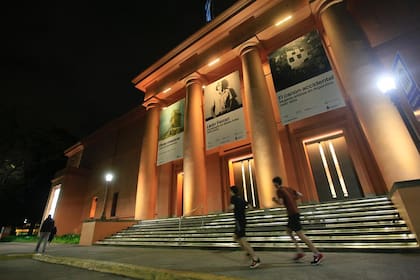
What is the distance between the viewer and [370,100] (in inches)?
291

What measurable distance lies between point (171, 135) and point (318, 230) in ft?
31.6

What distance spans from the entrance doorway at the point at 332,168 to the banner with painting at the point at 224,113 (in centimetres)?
400

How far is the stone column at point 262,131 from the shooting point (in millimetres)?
8195

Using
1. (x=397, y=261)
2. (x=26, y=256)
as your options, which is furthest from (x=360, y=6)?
(x=26, y=256)

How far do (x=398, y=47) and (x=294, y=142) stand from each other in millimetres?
5733

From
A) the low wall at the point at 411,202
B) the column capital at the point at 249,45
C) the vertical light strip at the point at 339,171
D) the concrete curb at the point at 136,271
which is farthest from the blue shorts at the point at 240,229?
the column capital at the point at 249,45

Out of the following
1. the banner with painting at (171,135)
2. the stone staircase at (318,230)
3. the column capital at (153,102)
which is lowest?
the stone staircase at (318,230)

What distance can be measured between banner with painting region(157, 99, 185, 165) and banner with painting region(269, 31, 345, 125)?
605cm

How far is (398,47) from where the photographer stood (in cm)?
846

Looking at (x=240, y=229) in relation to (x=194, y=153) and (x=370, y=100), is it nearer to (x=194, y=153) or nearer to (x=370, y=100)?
(x=370, y=100)

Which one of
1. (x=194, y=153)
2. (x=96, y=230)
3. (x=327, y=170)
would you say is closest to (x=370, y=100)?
(x=327, y=170)

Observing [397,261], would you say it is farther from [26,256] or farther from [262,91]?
[26,256]

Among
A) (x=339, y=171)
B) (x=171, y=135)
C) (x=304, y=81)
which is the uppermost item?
(x=304, y=81)

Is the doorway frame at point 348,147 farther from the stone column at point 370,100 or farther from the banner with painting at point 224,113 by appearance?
the banner with painting at point 224,113
